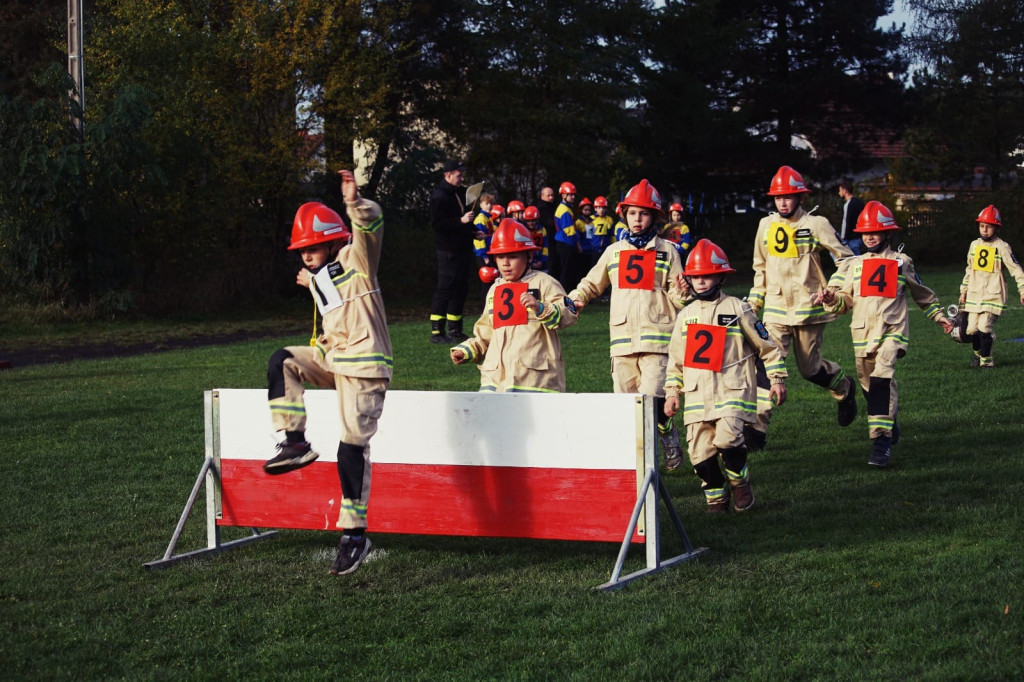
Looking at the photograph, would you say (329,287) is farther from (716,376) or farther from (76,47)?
(76,47)

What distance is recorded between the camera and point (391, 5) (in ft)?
94.7

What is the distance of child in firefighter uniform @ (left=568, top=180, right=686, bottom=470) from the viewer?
324 inches

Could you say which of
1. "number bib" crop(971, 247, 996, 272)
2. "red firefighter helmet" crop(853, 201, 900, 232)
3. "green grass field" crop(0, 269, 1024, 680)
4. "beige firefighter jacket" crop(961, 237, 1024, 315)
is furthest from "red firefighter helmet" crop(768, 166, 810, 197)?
"number bib" crop(971, 247, 996, 272)

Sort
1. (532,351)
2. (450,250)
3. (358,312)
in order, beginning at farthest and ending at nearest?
1. (450,250)
2. (532,351)
3. (358,312)

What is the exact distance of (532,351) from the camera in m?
7.65

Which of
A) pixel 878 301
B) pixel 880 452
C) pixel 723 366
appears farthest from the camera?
pixel 878 301

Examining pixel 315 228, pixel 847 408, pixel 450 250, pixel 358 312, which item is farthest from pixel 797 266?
pixel 450 250

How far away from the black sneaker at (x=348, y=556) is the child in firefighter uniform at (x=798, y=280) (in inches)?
163

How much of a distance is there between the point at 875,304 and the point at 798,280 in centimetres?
61

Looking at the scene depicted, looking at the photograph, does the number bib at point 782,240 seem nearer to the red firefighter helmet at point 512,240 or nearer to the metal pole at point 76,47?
the red firefighter helmet at point 512,240

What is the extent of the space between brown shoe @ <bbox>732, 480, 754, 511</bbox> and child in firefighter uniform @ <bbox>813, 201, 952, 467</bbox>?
1.82m

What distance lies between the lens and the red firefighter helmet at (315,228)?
6430mm

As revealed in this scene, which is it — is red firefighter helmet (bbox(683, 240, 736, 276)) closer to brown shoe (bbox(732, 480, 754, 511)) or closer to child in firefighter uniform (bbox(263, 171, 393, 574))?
brown shoe (bbox(732, 480, 754, 511))

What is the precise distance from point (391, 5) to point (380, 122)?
389 centimetres
